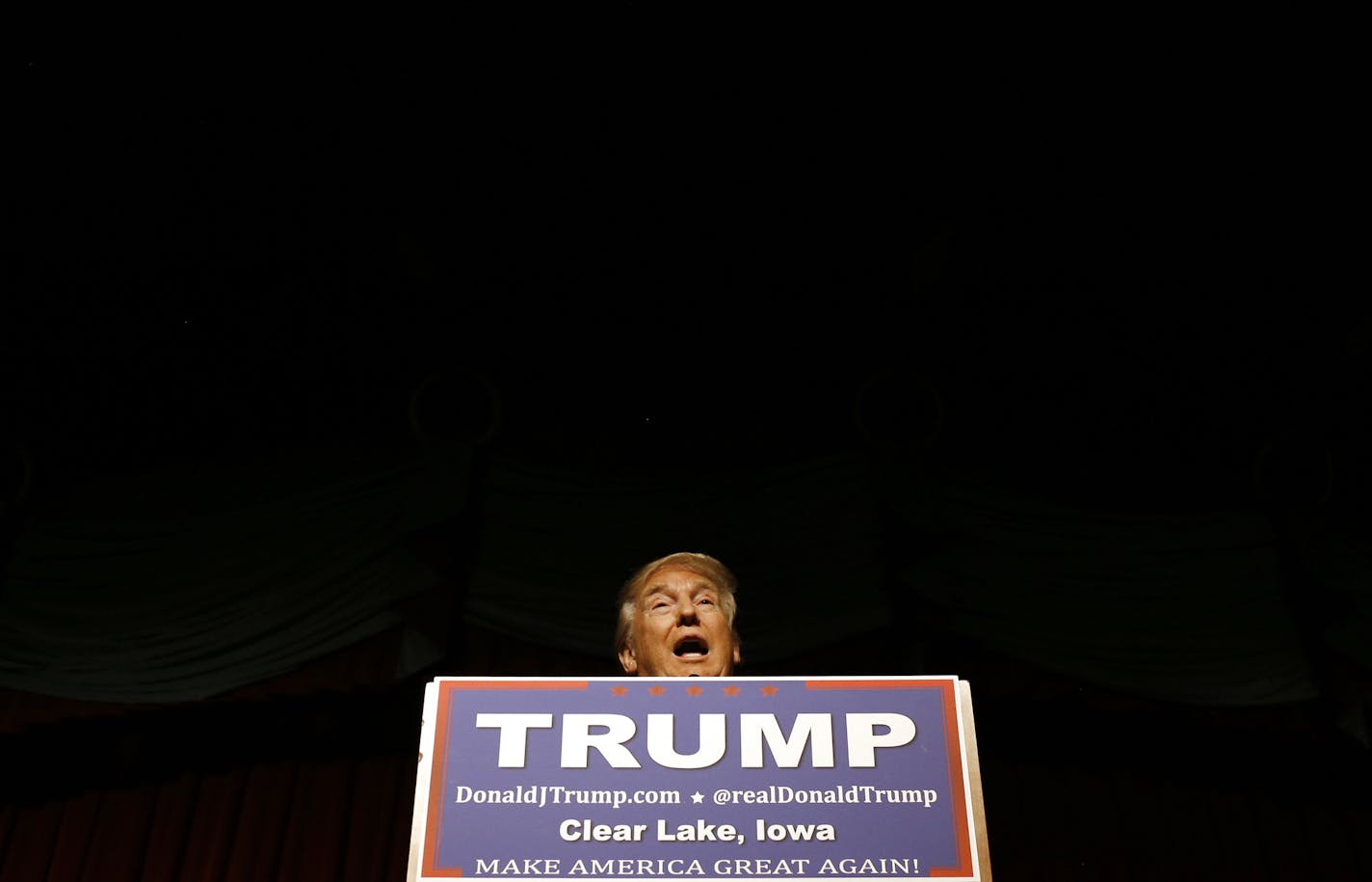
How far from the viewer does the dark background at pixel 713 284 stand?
3.25 m

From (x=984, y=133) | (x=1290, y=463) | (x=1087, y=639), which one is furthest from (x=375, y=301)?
(x=1290, y=463)

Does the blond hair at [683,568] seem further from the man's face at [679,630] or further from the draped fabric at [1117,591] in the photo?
the draped fabric at [1117,591]

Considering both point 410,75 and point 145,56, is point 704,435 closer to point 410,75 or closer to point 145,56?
point 410,75

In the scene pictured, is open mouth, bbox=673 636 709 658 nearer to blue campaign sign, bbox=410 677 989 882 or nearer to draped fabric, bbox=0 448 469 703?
blue campaign sign, bbox=410 677 989 882

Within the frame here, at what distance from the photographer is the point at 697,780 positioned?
104cm

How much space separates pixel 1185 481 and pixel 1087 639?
0.71 metres

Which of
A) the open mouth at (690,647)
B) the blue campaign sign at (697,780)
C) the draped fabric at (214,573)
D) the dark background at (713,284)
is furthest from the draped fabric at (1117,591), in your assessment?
the blue campaign sign at (697,780)

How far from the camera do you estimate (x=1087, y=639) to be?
3.33 metres

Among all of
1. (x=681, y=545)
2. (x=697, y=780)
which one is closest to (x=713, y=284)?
(x=681, y=545)

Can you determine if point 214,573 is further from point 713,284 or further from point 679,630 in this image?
point 679,630

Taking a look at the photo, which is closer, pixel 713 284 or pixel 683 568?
pixel 683 568

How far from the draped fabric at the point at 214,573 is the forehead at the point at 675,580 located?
4.64ft

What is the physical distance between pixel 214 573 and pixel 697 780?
2.60m

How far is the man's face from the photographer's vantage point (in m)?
1.78
